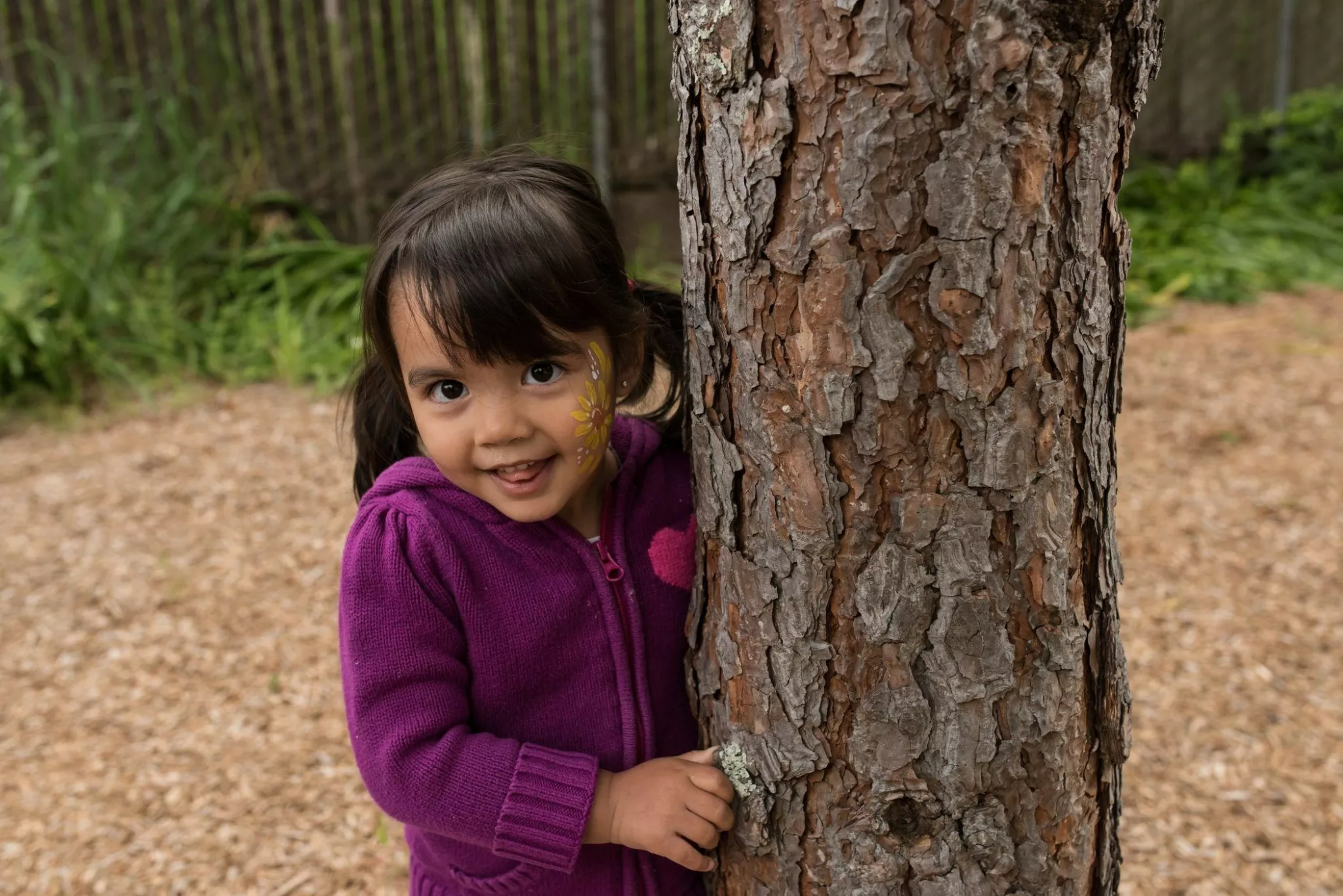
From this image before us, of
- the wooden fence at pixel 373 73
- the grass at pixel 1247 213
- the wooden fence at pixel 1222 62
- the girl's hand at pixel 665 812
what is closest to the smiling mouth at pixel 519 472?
the girl's hand at pixel 665 812

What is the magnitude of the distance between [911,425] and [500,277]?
0.48 meters

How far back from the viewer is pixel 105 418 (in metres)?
4.36

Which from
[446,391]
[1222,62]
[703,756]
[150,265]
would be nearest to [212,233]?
[150,265]

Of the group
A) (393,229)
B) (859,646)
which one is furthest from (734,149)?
(859,646)

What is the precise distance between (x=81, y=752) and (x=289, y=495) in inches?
49.5

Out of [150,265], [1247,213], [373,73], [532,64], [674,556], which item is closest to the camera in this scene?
[674,556]

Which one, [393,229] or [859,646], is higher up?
[393,229]

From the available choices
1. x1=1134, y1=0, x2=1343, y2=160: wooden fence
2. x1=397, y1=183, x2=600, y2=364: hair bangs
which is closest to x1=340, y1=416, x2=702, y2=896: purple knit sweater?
x1=397, y1=183, x2=600, y2=364: hair bangs

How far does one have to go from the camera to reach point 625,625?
1.48 m

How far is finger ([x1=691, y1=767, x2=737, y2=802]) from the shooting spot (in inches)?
54.9

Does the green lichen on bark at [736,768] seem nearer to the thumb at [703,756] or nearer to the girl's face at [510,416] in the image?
the thumb at [703,756]

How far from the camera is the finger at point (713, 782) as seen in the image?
1396mm

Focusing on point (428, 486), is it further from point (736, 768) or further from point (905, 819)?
point (905, 819)

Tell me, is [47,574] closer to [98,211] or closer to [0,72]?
[98,211]
